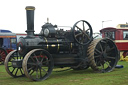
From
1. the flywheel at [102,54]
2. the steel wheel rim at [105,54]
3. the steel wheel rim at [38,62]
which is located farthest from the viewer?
the steel wheel rim at [105,54]

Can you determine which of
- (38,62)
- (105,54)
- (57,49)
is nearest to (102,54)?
(105,54)

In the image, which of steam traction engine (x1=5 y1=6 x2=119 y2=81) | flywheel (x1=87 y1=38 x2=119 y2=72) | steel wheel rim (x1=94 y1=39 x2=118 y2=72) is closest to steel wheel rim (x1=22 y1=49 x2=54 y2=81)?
steam traction engine (x1=5 y1=6 x2=119 y2=81)

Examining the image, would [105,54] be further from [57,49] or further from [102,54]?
[57,49]

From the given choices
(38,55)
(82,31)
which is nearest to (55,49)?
(38,55)

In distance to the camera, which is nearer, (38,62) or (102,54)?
(38,62)

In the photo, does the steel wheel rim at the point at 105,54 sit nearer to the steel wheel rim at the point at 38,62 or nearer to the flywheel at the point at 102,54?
the flywheel at the point at 102,54

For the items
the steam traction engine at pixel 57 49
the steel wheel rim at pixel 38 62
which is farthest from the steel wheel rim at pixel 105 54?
the steel wheel rim at pixel 38 62

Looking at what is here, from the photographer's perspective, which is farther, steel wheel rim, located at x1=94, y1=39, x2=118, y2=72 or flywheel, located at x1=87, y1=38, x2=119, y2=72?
steel wheel rim, located at x1=94, y1=39, x2=118, y2=72

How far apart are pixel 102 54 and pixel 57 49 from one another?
2.05m

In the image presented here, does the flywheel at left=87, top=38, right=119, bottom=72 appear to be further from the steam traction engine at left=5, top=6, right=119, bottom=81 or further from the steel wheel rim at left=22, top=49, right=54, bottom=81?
the steel wheel rim at left=22, top=49, right=54, bottom=81

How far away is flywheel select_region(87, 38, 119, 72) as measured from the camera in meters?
8.80

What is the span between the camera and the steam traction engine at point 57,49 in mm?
7793

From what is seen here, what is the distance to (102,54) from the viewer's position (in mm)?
9258

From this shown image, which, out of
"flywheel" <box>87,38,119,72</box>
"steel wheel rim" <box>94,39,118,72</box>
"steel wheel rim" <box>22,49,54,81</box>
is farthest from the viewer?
"steel wheel rim" <box>94,39,118,72</box>
